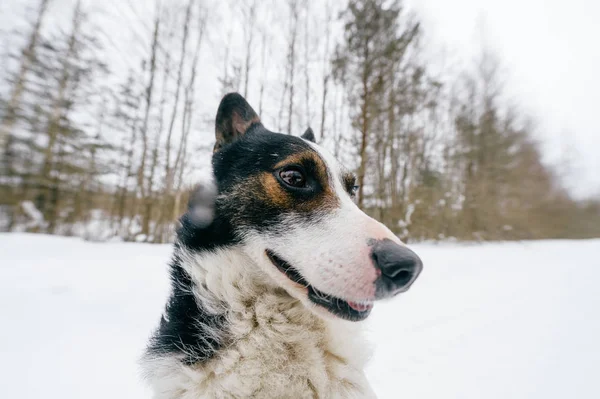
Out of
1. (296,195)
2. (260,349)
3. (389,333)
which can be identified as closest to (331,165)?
(296,195)

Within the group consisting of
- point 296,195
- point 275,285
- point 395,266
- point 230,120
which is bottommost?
point 275,285

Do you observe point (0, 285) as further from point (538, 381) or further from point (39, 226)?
point (39, 226)

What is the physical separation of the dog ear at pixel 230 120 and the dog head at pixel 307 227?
6 cm

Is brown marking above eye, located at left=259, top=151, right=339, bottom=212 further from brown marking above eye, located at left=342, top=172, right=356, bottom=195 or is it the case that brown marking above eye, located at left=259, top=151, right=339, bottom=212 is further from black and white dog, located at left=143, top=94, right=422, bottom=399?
brown marking above eye, located at left=342, top=172, right=356, bottom=195

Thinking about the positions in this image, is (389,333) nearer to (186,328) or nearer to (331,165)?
(331,165)

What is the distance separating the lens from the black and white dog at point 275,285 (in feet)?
4.03

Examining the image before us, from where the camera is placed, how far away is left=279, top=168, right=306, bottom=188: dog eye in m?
1.64

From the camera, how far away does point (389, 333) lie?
4.01 m

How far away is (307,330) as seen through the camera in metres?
1.36

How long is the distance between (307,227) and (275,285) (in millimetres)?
350

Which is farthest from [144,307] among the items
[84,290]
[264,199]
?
[264,199]

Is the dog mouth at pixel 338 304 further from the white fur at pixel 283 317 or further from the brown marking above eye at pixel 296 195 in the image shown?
the brown marking above eye at pixel 296 195

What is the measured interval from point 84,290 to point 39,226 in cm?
959

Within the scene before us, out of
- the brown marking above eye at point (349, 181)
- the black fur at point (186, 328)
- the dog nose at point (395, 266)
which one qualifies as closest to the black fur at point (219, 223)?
the black fur at point (186, 328)
